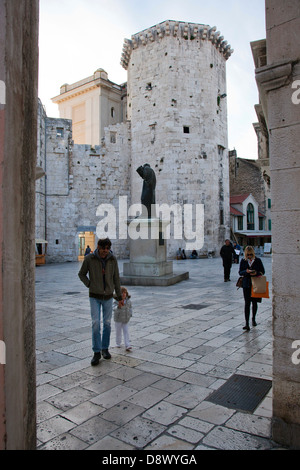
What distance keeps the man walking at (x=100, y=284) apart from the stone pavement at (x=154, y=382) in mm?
269

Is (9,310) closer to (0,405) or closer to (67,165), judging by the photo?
(0,405)

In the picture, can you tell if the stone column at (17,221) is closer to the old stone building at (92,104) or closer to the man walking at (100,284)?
the man walking at (100,284)

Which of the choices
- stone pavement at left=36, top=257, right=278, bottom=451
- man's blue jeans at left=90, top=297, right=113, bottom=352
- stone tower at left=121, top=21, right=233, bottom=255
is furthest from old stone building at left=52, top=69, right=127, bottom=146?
man's blue jeans at left=90, top=297, right=113, bottom=352

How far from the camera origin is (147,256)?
428 inches

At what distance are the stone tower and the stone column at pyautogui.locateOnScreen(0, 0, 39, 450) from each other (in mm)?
21098

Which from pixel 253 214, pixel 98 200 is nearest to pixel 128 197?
pixel 98 200

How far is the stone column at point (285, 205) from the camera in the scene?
2.36 meters

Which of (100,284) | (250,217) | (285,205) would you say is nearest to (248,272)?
(100,284)

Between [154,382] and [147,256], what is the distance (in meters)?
7.52

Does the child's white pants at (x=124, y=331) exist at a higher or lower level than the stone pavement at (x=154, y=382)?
higher

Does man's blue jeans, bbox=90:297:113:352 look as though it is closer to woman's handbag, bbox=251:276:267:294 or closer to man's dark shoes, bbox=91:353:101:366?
man's dark shoes, bbox=91:353:101:366

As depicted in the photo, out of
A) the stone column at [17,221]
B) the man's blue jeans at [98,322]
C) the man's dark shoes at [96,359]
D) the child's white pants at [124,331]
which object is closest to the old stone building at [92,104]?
the child's white pants at [124,331]
